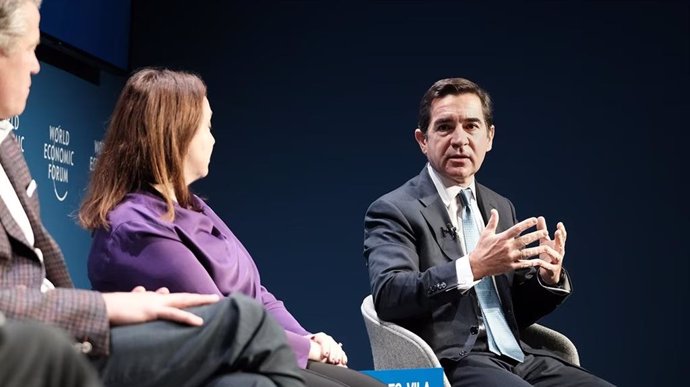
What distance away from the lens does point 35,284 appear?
1857mm

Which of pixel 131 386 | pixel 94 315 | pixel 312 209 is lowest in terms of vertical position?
pixel 312 209

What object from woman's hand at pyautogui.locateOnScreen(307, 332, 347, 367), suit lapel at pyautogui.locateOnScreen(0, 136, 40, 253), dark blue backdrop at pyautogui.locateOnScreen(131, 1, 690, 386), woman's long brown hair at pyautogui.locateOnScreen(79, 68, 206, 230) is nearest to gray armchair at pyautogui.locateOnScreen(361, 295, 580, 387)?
woman's hand at pyautogui.locateOnScreen(307, 332, 347, 367)

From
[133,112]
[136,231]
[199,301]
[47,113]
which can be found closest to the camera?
[199,301]

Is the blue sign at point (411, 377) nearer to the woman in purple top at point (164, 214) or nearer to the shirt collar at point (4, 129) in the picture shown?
the woman in purple top at point (164, 214)

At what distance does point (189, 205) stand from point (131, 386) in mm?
965

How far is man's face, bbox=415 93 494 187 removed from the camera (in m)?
3.38

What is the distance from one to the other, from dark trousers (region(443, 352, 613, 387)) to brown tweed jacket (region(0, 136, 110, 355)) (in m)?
1.40

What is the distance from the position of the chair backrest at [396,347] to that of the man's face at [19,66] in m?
1.44

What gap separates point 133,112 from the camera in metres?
2.50

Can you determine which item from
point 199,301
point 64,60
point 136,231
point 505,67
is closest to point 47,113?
point 64,60

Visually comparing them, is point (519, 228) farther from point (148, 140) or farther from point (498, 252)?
point (148, 140)

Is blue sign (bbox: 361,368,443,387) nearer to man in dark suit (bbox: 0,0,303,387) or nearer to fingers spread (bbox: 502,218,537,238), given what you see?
fingers spread (bbox: 502,218,537,238)

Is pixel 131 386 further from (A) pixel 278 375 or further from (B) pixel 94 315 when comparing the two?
(A) pixel 278 375

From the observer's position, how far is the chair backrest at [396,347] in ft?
9.55
